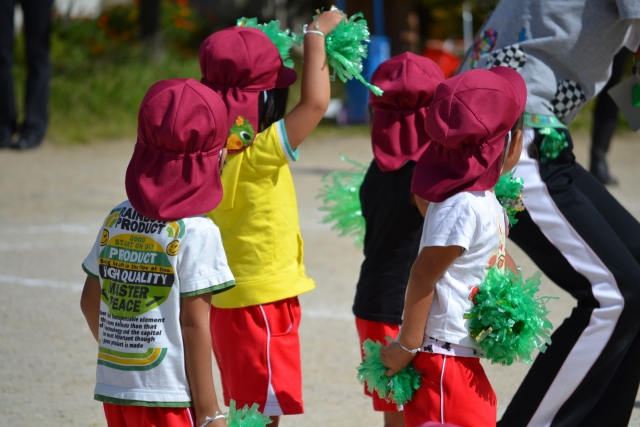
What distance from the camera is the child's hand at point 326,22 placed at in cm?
311

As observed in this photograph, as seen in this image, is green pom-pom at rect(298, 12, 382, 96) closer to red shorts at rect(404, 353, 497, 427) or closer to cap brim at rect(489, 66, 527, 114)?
cap brim at rect(489, 66, 527, 114)

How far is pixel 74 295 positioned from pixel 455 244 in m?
3.86

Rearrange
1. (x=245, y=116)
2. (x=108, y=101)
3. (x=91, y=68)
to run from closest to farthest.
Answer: (x=245, y=116), (x=108, y=101), (x=91, y=68)

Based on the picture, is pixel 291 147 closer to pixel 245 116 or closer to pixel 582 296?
pixel 245 116

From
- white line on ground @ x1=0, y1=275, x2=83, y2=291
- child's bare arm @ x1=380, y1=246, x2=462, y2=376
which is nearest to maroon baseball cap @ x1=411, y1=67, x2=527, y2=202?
child's bare arm @ x1=380, y1=246, x2=462, y2=376

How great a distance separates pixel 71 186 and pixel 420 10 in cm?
1215

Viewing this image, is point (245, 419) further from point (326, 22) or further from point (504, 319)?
point (326, 22)

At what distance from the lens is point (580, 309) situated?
10.3 ft

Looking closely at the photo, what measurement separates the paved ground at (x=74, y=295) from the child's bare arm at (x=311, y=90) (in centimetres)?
140

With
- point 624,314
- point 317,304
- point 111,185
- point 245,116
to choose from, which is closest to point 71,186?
point 111,185

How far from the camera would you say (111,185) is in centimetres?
923

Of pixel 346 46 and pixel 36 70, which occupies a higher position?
pixel 346 46

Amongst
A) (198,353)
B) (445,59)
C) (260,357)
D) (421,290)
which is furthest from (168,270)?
(445,59)

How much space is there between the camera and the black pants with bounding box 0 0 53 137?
32.1ft
